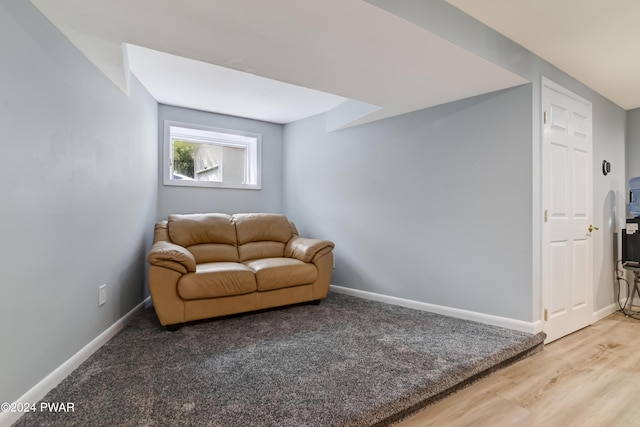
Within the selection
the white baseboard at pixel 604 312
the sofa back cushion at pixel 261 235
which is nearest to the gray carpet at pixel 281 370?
the sofa back cushion at pixel 261 235

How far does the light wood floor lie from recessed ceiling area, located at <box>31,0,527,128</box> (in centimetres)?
203

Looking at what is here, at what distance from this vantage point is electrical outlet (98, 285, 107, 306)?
2.34 meters

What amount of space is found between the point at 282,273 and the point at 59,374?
5.96 feet

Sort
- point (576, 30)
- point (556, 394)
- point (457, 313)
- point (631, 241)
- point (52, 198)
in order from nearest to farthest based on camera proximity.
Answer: point (52, 198), point (556, 394), point (576, 30), point (457, 313), point (631, 241)

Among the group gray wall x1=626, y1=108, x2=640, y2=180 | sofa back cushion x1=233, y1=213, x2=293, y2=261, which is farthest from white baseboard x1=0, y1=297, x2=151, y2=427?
gray wall x1=626, y1=108, x2=640, y2=180

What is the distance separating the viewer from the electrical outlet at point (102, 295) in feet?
7.69

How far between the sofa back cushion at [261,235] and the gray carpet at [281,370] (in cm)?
94

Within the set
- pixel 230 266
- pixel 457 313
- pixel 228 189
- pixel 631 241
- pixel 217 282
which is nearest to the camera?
pixel 217 282

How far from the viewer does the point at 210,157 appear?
14.9 ft

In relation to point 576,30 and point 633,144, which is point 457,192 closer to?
point 576,30

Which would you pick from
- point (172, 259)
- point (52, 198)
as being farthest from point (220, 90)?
point (52, 198)

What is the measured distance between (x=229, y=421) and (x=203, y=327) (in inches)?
57.8

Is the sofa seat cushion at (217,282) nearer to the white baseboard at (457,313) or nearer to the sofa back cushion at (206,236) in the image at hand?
the sofa back cushion at (206,236)

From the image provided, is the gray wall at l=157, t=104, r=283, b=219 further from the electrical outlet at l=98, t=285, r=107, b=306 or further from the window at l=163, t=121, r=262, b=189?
the electrical outlet at l=98, t=285, r=107, b=306
